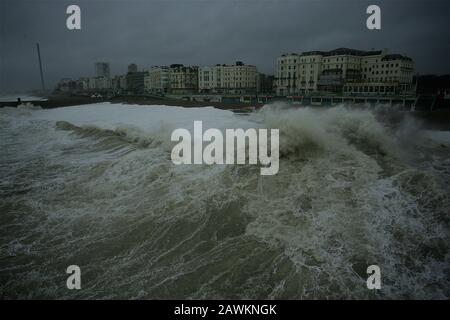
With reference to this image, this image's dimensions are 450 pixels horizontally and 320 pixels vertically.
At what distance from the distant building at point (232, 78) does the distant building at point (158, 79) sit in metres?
19.2

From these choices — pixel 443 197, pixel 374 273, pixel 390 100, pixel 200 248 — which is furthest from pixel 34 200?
pixel 390 100

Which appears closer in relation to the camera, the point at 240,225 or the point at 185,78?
the point at 240,225

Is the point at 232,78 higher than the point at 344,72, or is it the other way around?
the point at 232,78

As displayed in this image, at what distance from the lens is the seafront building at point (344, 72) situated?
2438 inches

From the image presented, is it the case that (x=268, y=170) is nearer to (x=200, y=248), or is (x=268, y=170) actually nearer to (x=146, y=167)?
(x=200, y=248)

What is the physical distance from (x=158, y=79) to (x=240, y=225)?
10527cm

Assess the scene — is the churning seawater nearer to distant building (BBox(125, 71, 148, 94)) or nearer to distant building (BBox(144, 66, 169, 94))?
distant building (BBox(144, 66, 169, 94))

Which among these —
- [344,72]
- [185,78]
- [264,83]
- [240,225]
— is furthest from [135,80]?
[240,225]

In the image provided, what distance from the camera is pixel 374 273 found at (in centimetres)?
408

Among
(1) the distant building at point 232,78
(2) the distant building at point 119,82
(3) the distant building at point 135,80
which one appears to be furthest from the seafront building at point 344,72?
(2) the distant building at point 119,82

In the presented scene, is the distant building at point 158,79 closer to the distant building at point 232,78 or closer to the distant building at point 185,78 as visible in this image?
the distant building at point 185,78

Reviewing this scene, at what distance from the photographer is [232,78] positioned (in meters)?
85.1

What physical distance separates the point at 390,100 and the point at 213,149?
4071cm

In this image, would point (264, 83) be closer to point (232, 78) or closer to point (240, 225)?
point (232, 78)
